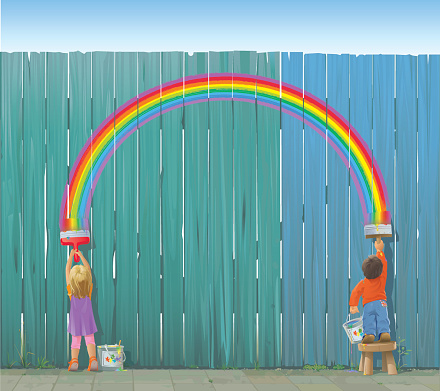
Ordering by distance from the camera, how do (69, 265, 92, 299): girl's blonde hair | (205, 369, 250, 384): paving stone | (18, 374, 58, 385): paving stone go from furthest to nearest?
1. (69, 265, 92, 299): girl's blonde hair
2. (205, 369, 250, 384): paving stone
3. (18, 374, 58, 385): paving stone

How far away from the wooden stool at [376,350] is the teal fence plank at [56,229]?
2891 millimetres

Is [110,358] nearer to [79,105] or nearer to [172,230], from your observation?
[172,230]

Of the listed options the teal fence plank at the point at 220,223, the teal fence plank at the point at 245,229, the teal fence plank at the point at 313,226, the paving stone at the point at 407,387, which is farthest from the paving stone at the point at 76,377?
the paving stone at the point at 407,387

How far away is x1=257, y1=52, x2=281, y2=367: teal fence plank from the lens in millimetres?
6391

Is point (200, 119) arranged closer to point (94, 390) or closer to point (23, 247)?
point (23, 247)

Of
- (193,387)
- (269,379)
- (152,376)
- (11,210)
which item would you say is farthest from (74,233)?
(269,379)

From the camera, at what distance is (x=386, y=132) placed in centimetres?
650

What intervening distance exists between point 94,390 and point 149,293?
1.12 metres

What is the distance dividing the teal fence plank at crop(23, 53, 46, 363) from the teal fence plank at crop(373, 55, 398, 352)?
328 centimetres

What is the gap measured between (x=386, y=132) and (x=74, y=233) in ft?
10.5

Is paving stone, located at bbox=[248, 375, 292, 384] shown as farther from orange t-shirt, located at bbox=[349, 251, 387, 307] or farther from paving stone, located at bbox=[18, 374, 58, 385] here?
paving stone, located at bbox=[18, 374, 58, 385]

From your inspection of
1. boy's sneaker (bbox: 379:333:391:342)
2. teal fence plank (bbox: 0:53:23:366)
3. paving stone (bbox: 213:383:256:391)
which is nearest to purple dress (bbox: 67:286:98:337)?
teal fence plank (bbox: 0:53:23:366)

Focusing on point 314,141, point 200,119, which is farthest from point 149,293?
point 314,141

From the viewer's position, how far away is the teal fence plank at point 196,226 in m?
6.35
